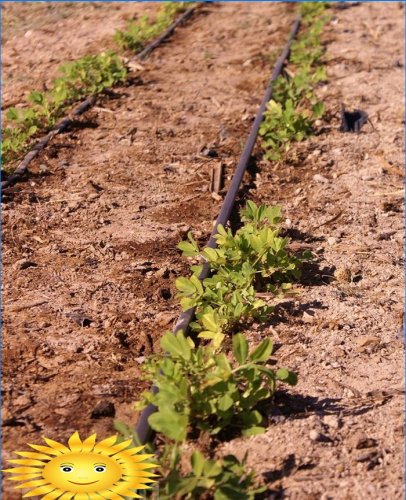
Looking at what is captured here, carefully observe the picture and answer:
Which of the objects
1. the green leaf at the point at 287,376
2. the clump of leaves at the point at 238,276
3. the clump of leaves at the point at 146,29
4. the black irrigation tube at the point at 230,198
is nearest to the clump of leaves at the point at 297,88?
the black irrigation tube at the point at 230,198

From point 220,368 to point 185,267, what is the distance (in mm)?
1809

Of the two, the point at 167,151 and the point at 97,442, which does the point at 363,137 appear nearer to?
the point at 167,151

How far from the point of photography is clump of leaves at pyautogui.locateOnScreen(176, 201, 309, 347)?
15.6 feet

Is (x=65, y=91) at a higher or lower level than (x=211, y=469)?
lower

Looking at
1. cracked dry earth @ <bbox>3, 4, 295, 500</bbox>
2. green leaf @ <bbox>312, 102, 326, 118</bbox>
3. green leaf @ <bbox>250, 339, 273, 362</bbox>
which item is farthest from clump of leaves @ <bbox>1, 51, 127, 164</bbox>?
green leaf @ <bbox>250, 339, 273, 362</bbox>

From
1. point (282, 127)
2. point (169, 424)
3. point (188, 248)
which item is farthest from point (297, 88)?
point (169, 424)

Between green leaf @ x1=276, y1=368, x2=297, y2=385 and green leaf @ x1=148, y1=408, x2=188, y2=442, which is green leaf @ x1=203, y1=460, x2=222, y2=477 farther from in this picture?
green leaf @ x1=276, y1=368, x2=297, y2=385

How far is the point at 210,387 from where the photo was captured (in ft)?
12.8

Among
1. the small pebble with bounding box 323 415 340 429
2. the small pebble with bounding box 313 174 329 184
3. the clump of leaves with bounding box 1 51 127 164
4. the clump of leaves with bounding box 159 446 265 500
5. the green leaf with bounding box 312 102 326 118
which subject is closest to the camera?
the clump of leaves with bounding box 159 446 265 500

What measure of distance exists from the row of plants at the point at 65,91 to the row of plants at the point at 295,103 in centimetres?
188

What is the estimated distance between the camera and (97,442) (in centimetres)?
387

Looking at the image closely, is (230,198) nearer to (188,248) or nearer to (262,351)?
(188,248)

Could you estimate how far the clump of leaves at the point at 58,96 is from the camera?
7.55 metres

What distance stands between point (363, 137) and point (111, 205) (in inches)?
110
